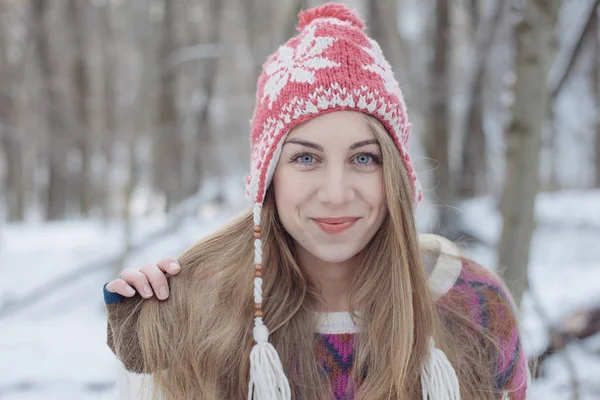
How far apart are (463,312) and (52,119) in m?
11.6

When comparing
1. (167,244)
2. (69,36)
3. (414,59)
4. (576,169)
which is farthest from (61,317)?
(576,169)

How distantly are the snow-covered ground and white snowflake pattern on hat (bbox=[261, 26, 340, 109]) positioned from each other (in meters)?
1.66

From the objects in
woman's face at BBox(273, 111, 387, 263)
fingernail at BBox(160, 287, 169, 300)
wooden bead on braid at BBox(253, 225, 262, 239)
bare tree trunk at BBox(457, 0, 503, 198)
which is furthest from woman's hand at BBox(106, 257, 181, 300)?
bare tree trunk at BBox(457, 0, 503, 198)


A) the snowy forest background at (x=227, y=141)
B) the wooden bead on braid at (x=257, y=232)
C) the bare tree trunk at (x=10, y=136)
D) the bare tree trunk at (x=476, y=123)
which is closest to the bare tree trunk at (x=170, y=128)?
the snowy forest background at (x=227, y=141)

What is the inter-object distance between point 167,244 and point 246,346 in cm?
544

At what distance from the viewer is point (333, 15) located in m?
1.94

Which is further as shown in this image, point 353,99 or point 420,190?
point 420,190

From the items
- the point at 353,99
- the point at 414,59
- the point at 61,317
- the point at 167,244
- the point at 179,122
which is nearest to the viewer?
the point at 353,99

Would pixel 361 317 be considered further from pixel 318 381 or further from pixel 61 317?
pixel 61 317

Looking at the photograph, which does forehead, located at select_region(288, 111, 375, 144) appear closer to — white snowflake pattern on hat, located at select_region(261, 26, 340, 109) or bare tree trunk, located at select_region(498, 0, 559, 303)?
white snowflake pattern on hat, located at select_region(261, 26, 340, 109)

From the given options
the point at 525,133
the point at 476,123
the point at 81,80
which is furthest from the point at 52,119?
the point at 525,133

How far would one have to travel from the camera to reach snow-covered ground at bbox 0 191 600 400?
3613 mm

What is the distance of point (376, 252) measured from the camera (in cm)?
190

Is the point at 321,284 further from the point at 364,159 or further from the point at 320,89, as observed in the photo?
the point at 320,89
